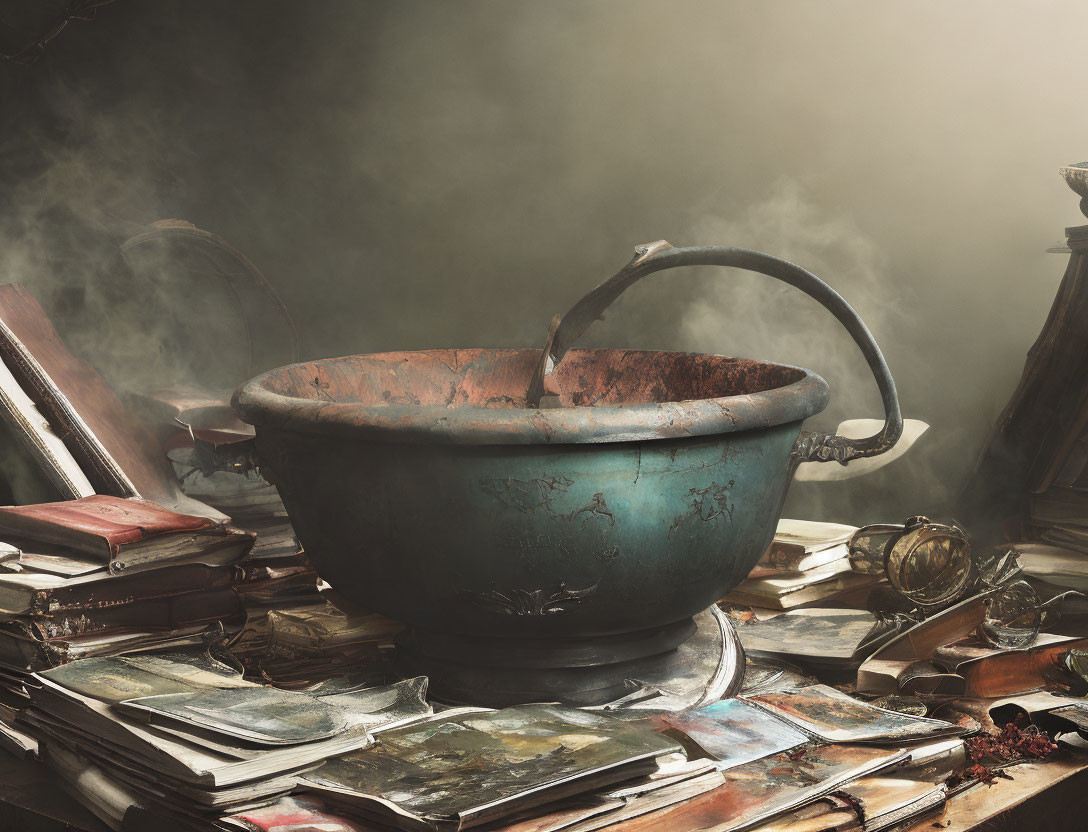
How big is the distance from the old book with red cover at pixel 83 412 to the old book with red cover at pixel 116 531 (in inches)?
14.1

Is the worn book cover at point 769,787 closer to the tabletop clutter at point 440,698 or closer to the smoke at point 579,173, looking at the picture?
the tabletop clutter at point 440,698

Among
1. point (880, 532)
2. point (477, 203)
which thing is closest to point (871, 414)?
point (880, 532)

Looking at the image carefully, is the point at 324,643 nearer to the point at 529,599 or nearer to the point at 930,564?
the point at 529,599

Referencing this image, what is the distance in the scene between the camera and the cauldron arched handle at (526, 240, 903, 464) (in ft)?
6.44

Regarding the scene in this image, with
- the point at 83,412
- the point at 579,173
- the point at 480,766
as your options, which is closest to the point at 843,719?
the point at 480,766

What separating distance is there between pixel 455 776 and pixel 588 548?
40 cm

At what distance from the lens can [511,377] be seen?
2.52 meters

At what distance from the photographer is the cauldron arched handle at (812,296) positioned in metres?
1.96

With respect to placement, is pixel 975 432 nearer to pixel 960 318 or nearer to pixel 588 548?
pixel 960 318

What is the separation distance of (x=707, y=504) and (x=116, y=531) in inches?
43.2

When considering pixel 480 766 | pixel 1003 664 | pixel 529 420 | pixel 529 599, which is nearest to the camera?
pixel 480 766

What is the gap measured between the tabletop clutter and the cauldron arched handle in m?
0.37

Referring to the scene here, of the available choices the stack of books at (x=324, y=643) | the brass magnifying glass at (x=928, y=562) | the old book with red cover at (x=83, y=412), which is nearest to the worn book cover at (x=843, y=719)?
the brass magnifying glass at (x=928, y=562)

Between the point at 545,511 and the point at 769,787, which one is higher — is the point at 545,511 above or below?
above
